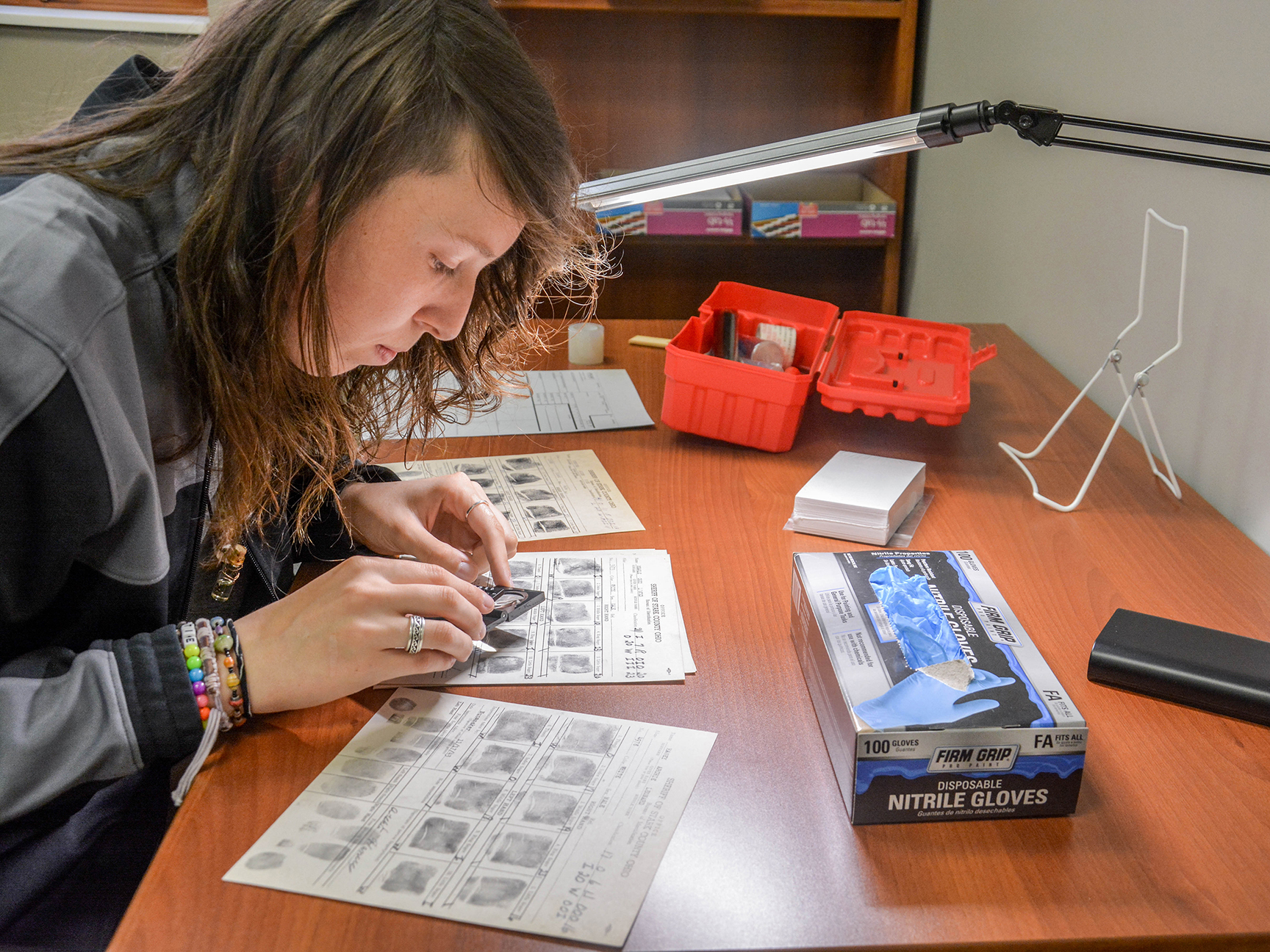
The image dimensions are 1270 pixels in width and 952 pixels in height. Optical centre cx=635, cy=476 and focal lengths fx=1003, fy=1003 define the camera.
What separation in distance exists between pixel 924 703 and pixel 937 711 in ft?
0.04

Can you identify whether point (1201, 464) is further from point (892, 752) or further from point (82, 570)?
point (82, 570)

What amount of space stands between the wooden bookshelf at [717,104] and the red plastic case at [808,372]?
852mm

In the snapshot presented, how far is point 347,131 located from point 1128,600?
30.1 inches

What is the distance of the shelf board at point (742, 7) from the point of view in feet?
6.70

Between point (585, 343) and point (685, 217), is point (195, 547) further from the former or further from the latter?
point (685, 217)

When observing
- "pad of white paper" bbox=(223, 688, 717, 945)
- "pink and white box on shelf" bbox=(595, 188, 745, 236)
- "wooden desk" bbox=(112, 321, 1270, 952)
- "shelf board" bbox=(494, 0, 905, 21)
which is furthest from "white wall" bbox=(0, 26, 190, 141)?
"pad of white paper" bbox=(223, 688, 717, 945)

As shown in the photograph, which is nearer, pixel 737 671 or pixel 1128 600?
pixel 737 671

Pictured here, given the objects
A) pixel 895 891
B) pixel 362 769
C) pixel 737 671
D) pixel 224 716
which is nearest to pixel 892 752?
pixel 895 891

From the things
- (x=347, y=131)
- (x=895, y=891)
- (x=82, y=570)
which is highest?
(x=347, y=131)

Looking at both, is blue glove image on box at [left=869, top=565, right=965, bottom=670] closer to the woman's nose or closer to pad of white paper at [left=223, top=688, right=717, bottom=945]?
pad of white paper at [left=223, top=688, right=717, bottom=945]

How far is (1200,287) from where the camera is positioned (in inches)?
44.6

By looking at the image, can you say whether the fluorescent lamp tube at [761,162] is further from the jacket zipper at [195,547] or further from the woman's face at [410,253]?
the jacket zipper at [195,547]

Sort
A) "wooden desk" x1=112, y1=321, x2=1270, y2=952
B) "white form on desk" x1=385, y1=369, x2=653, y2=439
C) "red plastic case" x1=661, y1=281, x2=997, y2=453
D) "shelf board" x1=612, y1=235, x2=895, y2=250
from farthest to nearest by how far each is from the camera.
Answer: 1. "shelf board" x1=612, y1=235, x2=895, y2=250
2. "white form on desk" x1=385, y1=369, x2=653, y2=439
3. "red plastic case" x1=661, y1=281, x2=997, y2=453
4. "wooden desk" x1=112, y1=321, x2=1270, y2=952

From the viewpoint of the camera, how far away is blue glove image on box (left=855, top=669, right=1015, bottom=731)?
25.0 inches
